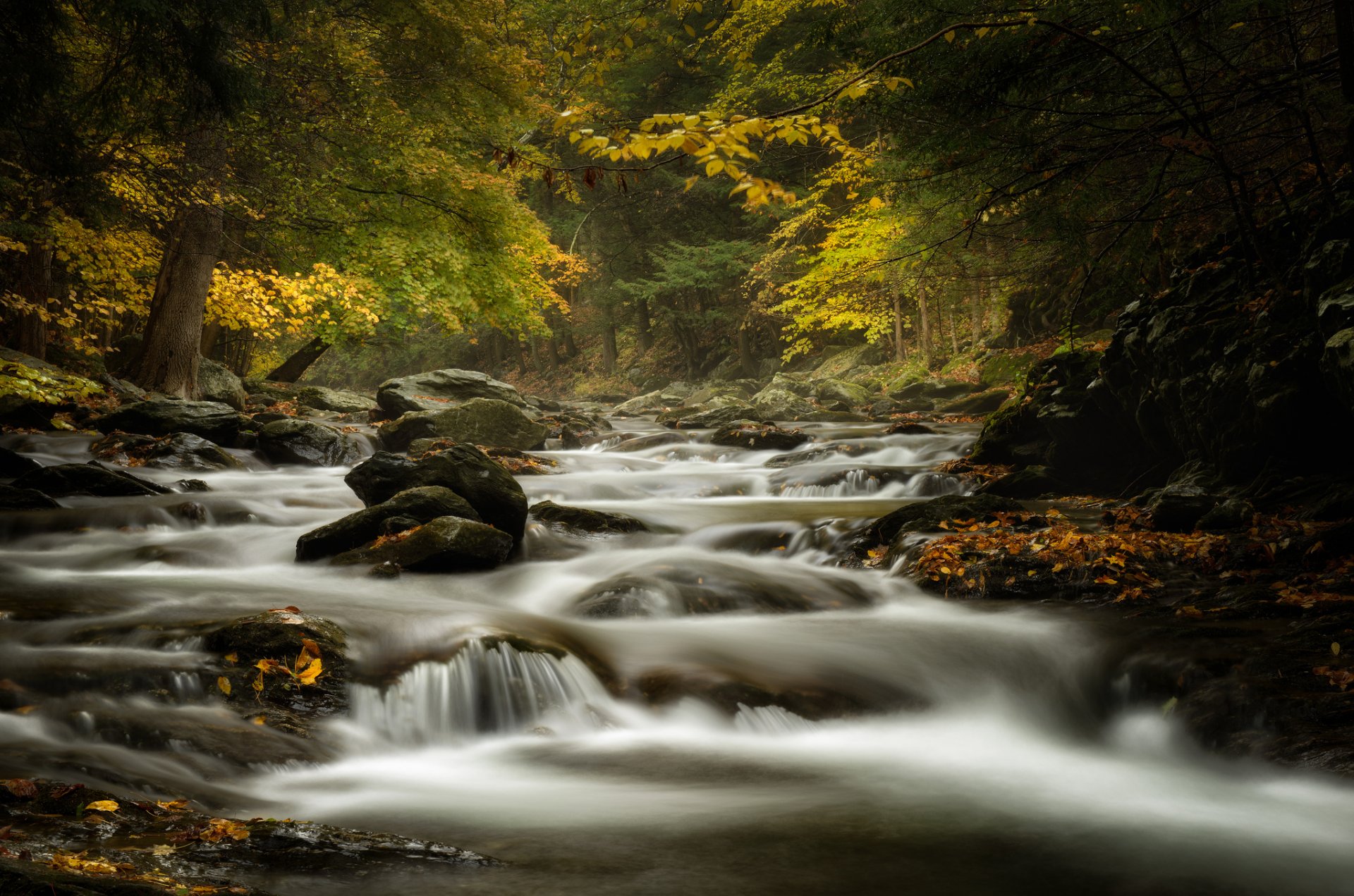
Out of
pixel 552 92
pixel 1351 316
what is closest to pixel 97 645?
pixel 1351 316

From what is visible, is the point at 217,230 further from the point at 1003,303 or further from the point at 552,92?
the point at 1003,303

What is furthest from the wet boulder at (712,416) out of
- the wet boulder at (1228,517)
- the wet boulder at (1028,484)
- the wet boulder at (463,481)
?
the wet boulder at (1228,517)

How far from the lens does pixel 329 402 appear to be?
2062cm

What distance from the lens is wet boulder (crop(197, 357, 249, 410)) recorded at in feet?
54.2

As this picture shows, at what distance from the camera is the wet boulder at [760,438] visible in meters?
15.7

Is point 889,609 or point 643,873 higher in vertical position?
point 889,609

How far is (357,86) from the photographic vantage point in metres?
13.8

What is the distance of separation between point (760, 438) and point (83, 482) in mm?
10703

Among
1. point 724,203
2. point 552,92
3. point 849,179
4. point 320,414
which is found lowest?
point 320,414

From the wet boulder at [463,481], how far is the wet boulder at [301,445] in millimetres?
5336

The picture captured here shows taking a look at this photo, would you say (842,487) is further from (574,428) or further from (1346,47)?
(574,428)

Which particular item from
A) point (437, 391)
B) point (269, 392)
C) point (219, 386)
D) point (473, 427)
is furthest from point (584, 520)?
point (269, 392)

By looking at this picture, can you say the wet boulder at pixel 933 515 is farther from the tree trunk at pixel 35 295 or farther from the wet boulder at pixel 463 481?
the tree trunk at pixel 35 295

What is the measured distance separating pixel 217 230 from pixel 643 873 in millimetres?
14425
